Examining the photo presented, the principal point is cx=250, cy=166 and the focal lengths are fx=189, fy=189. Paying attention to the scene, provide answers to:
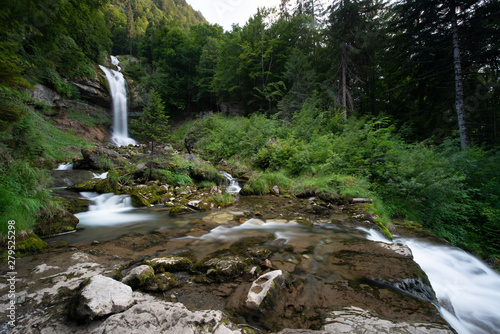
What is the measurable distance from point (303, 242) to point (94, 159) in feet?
36.9

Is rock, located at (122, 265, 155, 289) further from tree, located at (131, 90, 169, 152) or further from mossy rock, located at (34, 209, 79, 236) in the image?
tree, located at (131, 90, 169, 152)

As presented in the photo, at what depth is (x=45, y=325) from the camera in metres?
1.58

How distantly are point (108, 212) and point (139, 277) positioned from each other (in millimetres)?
4670

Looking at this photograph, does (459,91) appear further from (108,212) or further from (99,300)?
(108,212)

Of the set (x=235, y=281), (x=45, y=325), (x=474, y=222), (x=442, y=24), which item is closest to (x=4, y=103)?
(x=45, y=325)

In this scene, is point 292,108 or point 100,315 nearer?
point 100,315

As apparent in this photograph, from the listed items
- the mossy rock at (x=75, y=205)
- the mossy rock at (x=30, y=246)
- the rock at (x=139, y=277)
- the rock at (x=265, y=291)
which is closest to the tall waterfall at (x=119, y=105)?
the mossy rock at (x=75, y=205)

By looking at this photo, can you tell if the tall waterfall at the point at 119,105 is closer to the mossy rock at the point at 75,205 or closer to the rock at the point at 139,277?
the mossy rock at the point at 75,205

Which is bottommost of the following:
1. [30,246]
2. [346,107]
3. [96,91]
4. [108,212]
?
[108,212]

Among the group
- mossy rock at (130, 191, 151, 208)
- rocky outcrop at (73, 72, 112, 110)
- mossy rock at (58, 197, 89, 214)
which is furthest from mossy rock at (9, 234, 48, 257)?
rocky outcrop at (73, 72, 112, 110)

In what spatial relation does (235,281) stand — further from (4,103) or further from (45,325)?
(4,103)

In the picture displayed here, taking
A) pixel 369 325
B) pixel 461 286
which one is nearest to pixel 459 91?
pixel 461 286

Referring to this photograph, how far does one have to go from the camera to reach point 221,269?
2414 mm

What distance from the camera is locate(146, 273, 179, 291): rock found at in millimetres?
2137
